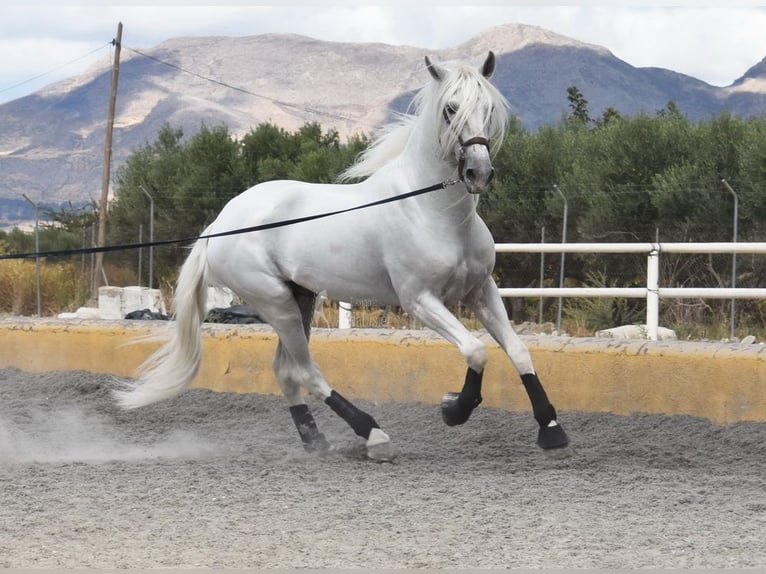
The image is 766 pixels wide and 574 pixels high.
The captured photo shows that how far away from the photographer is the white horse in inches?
246

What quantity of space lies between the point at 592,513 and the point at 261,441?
3164mm

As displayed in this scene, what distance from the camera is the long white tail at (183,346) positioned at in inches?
302

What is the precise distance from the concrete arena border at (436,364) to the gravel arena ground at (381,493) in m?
0.17

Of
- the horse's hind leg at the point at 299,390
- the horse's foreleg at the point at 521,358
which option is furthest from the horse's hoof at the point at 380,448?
the horse's foreleg at the point at 521,358

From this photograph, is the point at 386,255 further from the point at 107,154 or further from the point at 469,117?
the point at 107,154

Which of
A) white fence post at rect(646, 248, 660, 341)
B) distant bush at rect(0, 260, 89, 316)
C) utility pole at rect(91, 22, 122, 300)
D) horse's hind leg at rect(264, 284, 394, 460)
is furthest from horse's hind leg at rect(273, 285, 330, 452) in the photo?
utility pole at rect(91, 22, 122, 300)

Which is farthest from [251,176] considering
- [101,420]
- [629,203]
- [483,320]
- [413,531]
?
[413,531]

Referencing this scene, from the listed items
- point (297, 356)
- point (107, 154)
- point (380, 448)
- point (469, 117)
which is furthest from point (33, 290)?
point (469, 117)

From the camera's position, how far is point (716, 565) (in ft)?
13.0

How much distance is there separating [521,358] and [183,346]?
2448 mm

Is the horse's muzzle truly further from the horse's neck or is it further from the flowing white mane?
the horse's neck

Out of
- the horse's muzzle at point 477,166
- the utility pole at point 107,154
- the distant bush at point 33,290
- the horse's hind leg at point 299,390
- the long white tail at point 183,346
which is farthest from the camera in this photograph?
the utility pole at point 107,154

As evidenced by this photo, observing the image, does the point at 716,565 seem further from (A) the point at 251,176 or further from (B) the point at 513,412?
(A) the point at 251,176

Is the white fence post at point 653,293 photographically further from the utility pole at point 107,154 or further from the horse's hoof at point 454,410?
the utility pole at point 107,154
